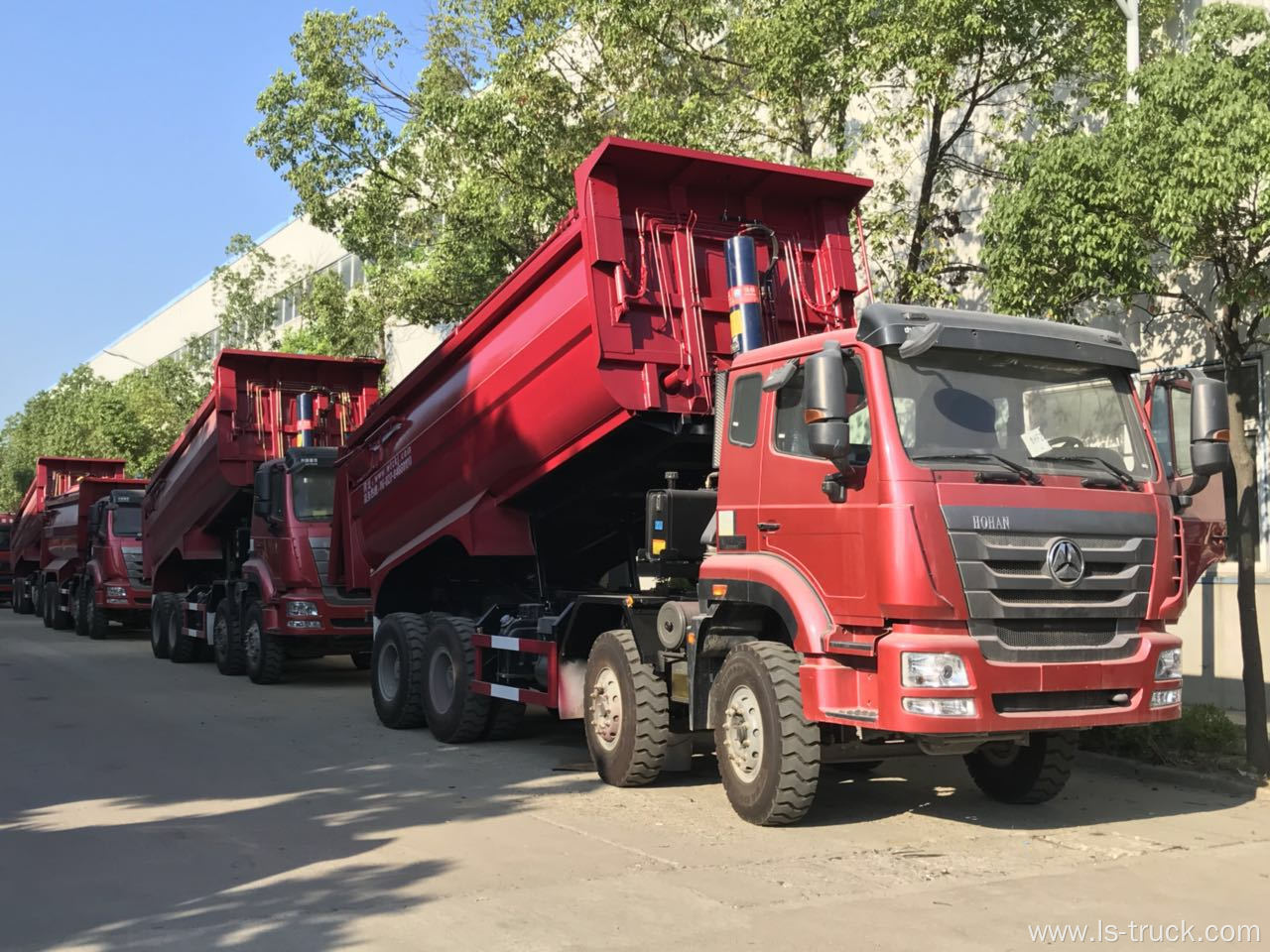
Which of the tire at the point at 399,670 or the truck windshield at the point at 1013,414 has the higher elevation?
the truck windshield at the point at 1013,414

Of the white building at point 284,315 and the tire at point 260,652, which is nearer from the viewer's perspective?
the tire at point 260,652

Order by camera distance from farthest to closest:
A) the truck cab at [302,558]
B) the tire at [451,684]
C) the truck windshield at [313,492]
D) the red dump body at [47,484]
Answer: the red dump body at [47,484], the truck windshield at [313,492], the truck cab at [302,558], the tire at [451,684]

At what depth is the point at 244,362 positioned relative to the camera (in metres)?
16.8

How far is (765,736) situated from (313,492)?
962 cm

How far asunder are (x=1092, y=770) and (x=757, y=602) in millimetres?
3838

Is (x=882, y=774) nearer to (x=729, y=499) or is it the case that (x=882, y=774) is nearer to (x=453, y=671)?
(x=729, y=499)

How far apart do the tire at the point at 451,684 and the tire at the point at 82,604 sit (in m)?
16.6

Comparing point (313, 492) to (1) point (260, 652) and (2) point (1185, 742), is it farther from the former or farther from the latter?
(2) point (1185, 742)

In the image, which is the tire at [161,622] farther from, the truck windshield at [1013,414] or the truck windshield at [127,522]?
the truck windshield at [1013,414]

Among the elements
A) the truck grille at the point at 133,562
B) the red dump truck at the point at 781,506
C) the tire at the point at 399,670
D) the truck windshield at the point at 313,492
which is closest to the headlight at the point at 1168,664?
the red dump truck at the point at 781,506

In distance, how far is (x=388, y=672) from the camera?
466 inches

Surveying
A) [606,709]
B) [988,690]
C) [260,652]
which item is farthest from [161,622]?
[988,690]

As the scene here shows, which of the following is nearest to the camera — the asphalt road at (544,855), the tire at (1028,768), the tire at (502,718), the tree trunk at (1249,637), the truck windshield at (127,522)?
the asphalt road at (544,855)

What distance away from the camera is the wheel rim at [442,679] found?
10.8 metres
